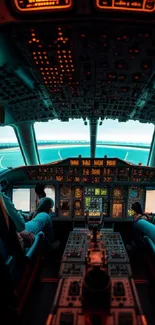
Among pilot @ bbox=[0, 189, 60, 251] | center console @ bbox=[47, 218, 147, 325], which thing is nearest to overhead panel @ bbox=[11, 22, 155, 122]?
pilot @ bbox=[0, 189, 60, 251]

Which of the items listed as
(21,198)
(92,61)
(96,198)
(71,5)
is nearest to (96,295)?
(71,5)

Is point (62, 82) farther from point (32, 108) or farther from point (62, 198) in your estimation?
point (62, 198)

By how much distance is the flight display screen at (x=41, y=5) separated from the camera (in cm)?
156

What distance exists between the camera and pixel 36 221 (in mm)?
3244

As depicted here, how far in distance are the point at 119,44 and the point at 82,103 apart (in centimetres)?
189

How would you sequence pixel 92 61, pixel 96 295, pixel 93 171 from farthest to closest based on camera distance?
pixel 93 171 < pixel 92 61 < pixel 96 295

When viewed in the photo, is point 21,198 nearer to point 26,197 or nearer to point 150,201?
point 26,197

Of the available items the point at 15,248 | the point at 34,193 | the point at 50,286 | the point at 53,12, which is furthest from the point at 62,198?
the point at 53,12

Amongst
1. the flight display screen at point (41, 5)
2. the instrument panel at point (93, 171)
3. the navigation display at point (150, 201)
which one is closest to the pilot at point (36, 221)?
the instrument panel at point (93, 171)

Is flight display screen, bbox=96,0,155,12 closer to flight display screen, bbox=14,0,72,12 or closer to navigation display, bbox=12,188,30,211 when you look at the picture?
flight display screen, bbox=14,0,72,12

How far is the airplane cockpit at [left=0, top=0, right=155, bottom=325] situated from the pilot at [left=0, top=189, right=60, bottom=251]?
0.02m

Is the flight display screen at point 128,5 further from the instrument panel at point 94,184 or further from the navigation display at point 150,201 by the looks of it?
the navigation display at point 150,201

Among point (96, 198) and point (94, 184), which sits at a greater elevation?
point (94, 184)

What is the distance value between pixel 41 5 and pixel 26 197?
11.5ft
